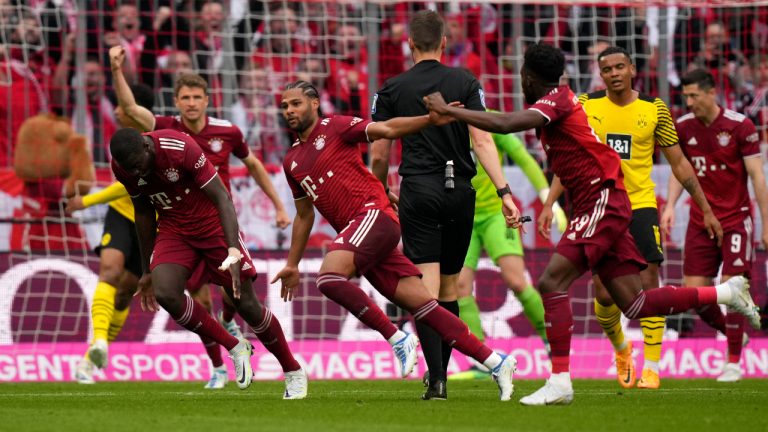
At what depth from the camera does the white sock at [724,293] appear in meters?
8.70

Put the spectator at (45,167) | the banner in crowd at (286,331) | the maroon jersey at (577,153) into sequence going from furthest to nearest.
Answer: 1. the spectator at (45,167)
2. the banner in crowd at (286,331)
3. the maroon jersey at (577,153)

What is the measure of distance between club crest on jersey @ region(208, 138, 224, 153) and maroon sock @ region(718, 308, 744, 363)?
4.59 m

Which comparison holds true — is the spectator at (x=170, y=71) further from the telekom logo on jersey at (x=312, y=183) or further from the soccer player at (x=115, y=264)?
the telekom logo on jersey at (x=312, y=183)

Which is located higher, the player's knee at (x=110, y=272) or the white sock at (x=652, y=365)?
the player's knee at (x=110, y=272)

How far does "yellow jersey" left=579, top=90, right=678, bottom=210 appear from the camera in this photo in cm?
1026

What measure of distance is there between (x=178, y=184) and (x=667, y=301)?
10.8 feet

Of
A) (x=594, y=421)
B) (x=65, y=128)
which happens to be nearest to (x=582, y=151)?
(x=594, y=421)

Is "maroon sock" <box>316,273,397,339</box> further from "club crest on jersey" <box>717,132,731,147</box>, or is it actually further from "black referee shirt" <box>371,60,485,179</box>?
"club crest on jersey" <box>717,132,731,147</box>

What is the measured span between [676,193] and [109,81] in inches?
286

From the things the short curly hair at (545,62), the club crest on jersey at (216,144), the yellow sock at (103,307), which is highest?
the short curly hair at (545,62)

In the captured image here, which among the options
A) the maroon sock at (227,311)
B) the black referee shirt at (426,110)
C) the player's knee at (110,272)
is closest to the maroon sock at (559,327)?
the black referee shirt at (426,110)

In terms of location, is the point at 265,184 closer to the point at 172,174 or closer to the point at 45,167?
the point at 172,174

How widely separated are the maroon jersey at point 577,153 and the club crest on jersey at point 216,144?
3.48 metres

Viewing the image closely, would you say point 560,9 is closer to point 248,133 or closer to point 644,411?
point 248,133
